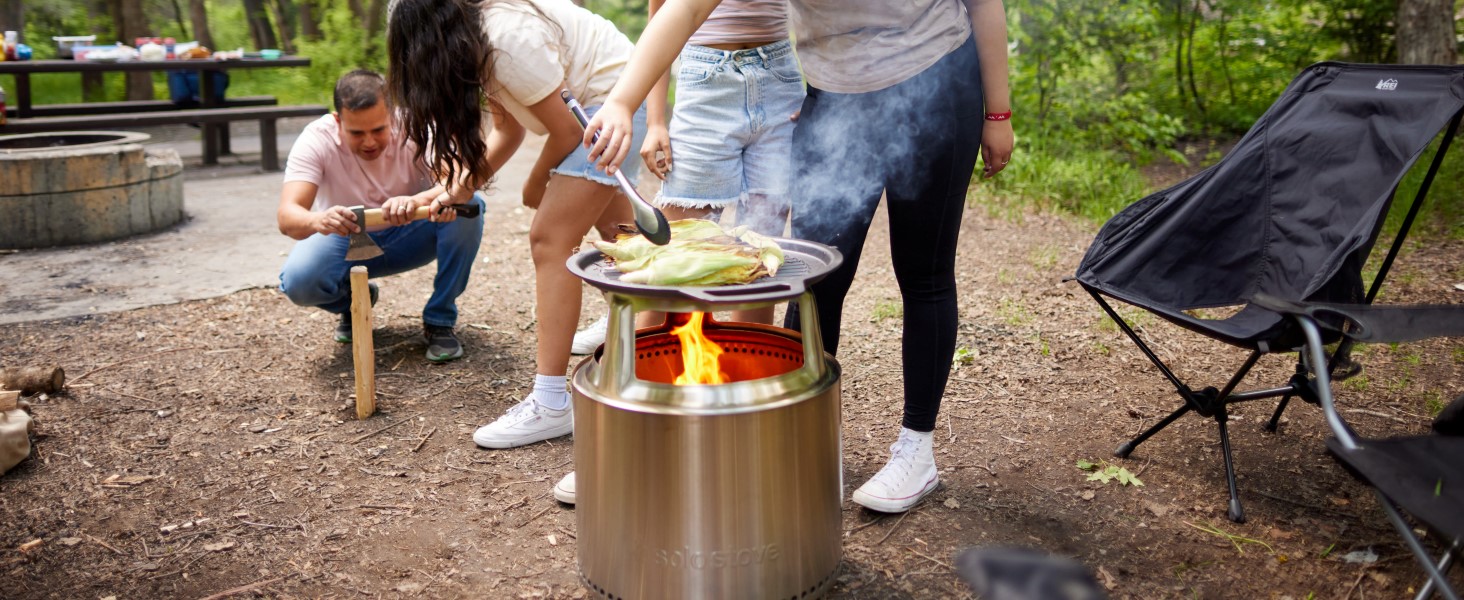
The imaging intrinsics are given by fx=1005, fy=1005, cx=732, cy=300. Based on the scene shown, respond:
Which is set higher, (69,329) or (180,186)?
(180,186)

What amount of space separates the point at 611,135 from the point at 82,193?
514 centimetres

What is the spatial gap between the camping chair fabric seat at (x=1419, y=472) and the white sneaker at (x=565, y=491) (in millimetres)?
1876

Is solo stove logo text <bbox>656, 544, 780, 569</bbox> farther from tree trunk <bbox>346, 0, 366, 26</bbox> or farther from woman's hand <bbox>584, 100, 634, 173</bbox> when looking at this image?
tree trunk <bbox>346, 0, 366, 26</bbox>

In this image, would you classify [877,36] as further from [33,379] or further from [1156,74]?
[1156,74]

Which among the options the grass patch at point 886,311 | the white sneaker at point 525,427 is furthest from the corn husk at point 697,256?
the grass patch at point 886,311

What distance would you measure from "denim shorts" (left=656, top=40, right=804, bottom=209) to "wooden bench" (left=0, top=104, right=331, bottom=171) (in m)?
6.87

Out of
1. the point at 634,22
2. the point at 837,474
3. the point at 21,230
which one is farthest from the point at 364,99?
the point at 634,22

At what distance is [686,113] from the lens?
279 centimetres

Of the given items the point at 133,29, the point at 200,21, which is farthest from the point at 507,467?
the point at 200,21

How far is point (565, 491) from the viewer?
9.39 ft

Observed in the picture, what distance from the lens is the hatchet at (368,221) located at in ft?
11.7

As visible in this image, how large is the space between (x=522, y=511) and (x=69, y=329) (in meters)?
2.78

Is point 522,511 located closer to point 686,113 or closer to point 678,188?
point 678,188

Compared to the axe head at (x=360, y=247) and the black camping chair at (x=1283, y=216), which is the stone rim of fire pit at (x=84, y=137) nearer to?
the axe head at (x=360, y=247)
